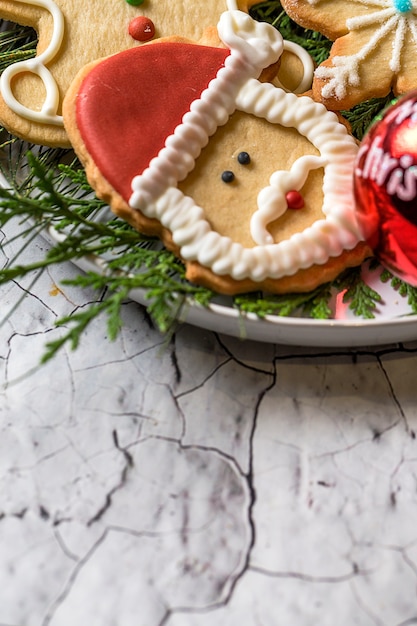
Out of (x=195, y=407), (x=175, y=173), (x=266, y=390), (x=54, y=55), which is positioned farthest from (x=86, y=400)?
(x=54, y=55)

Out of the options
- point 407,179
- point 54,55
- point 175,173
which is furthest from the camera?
point 54,55

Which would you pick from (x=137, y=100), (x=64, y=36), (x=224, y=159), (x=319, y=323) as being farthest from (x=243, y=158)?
(x=64, y=36)

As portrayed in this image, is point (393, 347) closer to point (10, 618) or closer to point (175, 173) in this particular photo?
point (175, 173)

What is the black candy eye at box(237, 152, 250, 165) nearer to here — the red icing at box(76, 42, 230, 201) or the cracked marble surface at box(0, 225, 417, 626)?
the red icing at box(76, 42, 230, 201)

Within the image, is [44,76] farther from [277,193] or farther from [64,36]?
[277,193]

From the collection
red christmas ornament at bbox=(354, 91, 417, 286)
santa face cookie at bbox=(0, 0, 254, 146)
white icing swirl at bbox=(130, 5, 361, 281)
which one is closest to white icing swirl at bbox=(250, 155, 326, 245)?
white icing swirl at bbox=(130, 5, 361, 281)
